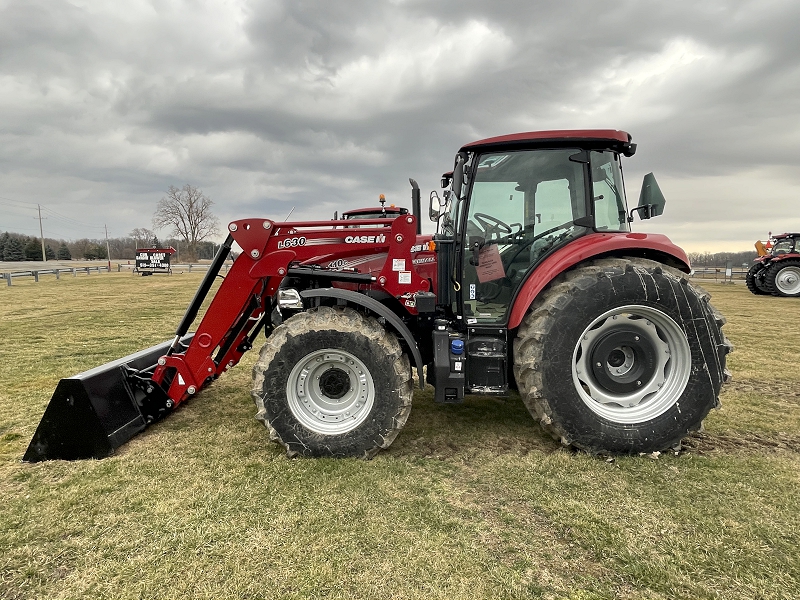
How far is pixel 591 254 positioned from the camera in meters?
3.33

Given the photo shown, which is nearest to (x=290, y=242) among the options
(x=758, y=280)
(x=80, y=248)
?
(x=758, y=280)

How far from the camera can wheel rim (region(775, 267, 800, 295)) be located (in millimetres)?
16861

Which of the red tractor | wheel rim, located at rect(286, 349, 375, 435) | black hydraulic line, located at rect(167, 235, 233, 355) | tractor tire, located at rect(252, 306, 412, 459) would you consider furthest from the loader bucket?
wheel rim, located at rect(286, 349, 375, 435)

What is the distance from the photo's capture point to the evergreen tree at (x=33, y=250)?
62031 millimetres

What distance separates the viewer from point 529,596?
2.04 meters

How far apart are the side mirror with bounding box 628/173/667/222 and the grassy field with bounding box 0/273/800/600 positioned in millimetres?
1921

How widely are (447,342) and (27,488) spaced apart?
120 inches

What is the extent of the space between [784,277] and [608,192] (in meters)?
18.5

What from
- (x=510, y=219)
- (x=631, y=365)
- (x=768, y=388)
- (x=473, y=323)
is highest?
(x=510, y=219)

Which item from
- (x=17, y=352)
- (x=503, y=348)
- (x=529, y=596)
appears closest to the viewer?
(x=529, y=596)

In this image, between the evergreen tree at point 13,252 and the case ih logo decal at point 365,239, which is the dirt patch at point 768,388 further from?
the evergreen tree at point 13,252

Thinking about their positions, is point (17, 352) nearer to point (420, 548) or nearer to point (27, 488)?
point (27, 488)

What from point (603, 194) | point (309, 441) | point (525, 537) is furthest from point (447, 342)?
point (603, 194)

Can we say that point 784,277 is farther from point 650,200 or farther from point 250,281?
point 250,281
